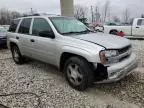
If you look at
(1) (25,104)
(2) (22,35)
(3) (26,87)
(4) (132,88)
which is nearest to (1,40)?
(2) (22,35)

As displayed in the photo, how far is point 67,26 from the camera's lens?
5551mm

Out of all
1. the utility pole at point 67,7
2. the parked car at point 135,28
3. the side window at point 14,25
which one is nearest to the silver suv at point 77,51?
the side window at point 14,25

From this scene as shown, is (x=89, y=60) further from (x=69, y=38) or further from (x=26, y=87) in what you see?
(x=26, y=87)

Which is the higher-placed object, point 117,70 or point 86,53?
point 86,53

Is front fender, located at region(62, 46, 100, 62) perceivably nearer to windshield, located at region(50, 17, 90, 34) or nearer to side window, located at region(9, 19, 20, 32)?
windshield, located at region(50, 17, 90, 34)

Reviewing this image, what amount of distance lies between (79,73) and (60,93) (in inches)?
24.7

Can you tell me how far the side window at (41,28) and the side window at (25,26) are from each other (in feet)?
1.24

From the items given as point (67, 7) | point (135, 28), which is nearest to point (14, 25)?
point (67, 7)

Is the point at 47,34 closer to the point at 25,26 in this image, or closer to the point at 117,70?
the point at 25,26

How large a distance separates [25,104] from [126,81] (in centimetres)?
253

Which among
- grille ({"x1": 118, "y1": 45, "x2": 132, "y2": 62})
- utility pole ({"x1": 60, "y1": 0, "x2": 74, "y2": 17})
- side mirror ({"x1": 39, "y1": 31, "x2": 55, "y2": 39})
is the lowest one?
grille ({"x1": 118, "y1": 45, "x2": 132, "y2": 62})

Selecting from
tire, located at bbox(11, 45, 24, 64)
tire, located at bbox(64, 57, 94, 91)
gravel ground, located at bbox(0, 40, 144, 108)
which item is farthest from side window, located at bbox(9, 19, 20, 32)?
tire, located at bbox(64, 57, 94, 91)

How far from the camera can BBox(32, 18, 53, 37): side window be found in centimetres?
529

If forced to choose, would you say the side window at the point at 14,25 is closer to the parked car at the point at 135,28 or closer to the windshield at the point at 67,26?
the windshield at the point at 67,26
